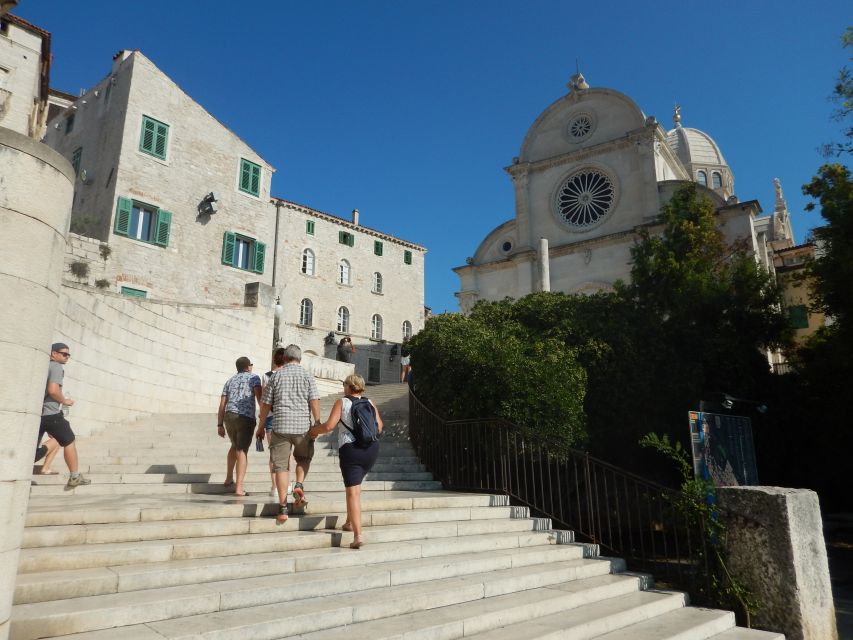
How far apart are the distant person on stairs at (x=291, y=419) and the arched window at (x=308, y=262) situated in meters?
28.2

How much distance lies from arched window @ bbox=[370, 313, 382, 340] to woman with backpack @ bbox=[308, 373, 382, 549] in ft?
102

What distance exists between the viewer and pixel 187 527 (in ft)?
15.8

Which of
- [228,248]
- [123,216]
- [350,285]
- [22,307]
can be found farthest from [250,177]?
[22,307]

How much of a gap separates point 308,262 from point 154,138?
13264 mm

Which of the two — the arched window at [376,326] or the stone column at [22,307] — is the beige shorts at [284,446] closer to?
the stone column at [22,307]

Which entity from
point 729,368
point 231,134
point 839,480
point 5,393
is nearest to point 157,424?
point 5,393

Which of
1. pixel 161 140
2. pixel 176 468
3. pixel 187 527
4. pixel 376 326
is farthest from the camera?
pixel 376 326

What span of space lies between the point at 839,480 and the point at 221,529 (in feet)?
62.1

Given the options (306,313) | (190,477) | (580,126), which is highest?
(580,126)

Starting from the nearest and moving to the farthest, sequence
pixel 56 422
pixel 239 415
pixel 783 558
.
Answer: pixel 783 558 → pixel 56 422 → pixel 239 415

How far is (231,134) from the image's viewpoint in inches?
966

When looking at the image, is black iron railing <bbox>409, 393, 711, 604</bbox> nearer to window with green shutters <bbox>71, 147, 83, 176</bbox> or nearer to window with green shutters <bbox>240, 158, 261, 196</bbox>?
window with green shutters <bbox>240, 158, 261, 196</bbox>

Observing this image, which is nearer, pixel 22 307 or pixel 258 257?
pixel 22 307

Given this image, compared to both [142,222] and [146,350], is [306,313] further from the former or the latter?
[146,350]
